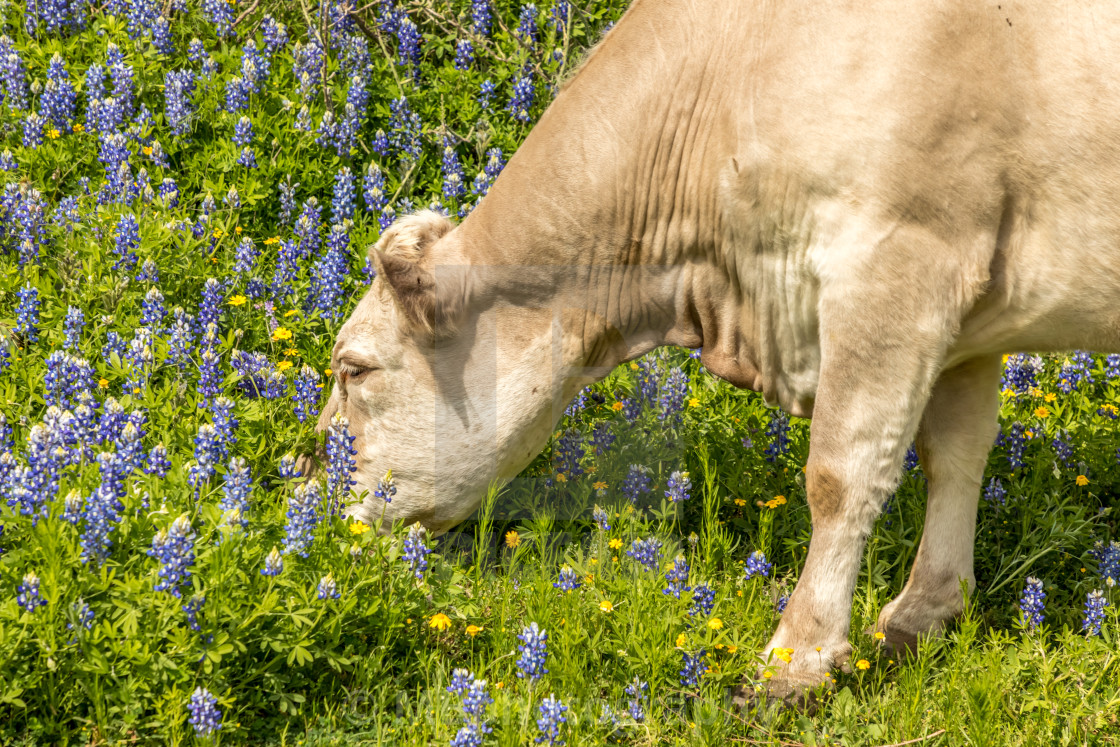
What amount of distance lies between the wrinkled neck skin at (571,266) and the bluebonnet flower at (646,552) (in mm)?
585

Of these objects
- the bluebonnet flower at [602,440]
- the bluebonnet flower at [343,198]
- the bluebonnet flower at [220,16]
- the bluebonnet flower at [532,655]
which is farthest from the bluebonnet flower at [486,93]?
the bluebonnet flower at [532,655]

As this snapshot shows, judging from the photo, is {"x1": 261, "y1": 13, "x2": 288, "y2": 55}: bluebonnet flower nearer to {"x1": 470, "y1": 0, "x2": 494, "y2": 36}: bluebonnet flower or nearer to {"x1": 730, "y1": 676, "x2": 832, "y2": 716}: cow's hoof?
{"x1": 470, "y1": 0, "x2": 494, "y2": 36}: bluebonnet flower

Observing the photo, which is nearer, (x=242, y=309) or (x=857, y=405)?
(x=857, y=405)

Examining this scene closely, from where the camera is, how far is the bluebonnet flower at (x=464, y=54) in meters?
7.14

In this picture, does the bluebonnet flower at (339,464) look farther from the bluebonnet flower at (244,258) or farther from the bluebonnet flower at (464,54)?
the bluebonnet flower at (464,54)

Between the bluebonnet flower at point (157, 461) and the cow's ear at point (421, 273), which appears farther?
the cow's ear at point (421, 273)

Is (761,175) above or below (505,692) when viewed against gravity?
above

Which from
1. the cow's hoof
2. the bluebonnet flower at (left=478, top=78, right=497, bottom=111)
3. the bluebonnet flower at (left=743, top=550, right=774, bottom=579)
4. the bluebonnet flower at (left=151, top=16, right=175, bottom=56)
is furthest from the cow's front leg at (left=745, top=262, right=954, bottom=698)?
the bluebonnet flower at (left=151, top=16, right=175, bottom=56)

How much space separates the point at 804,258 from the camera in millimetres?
3969

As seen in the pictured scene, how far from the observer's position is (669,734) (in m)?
3.66

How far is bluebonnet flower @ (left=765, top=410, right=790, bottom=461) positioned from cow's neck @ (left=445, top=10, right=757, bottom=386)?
0.90 metres

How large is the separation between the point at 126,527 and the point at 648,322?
2.12 metres

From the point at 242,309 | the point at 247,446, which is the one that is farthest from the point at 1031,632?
the point at 242,309

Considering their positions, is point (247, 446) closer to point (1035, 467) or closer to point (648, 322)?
point (648, 322)
